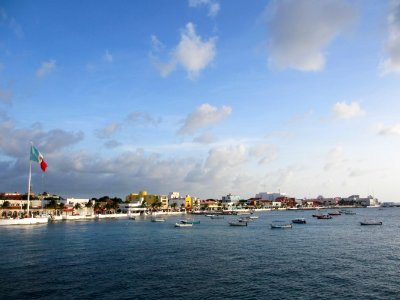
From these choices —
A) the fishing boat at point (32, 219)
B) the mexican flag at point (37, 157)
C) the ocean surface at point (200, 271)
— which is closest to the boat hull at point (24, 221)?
the fishing boat at point (32, 219)

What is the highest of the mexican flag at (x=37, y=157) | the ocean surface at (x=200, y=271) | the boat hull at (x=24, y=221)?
the mexican flag at (x=37, y=157)

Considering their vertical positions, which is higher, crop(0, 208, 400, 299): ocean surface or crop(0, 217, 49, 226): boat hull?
crop(0, 217, 49, 226): boat hull

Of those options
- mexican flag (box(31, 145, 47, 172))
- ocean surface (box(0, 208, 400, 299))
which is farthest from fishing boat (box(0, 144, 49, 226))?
ocean surface (box(0, 208, 400, 299))

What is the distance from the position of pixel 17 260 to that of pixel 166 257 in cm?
2074

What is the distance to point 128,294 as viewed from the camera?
33844 millimetres

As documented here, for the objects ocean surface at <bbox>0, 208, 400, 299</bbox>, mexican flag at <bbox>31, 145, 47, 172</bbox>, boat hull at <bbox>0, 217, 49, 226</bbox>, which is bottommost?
ocean surface at <bbox>0, 208, 400, 299</bbox>

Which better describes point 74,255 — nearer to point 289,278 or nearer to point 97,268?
point 97,268

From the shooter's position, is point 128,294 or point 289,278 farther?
point 289,278

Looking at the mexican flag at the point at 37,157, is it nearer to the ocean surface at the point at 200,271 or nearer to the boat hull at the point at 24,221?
the boat hull at the point at 24,221

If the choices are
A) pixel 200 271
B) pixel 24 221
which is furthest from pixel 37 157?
pixel 200 271

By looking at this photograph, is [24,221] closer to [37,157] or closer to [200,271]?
[37,157]

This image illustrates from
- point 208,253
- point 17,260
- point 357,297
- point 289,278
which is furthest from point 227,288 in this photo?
point 17,260

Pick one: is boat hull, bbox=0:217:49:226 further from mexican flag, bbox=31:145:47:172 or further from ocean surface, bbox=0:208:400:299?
ocean surface, bbox=0:208:400:299

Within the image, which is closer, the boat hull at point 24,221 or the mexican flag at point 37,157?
the mexican flag at point 37,157
